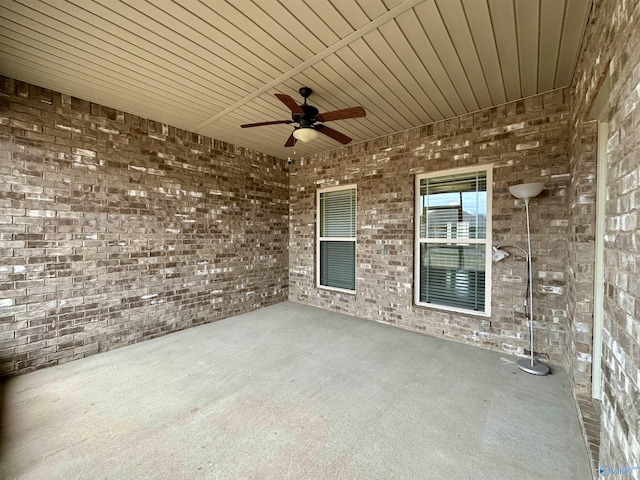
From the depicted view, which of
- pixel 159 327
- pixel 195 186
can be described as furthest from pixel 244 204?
pixel 159 327

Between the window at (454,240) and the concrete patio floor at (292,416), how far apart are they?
0.77 metres

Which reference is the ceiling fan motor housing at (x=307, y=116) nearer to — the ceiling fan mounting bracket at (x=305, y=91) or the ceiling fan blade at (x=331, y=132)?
the ceiling fan blade at (x=331, y=132)

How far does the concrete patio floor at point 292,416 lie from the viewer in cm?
171

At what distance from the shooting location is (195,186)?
170 inches

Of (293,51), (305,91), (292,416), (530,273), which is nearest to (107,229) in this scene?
(305,91)

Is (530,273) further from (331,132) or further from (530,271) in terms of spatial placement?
(331,132)

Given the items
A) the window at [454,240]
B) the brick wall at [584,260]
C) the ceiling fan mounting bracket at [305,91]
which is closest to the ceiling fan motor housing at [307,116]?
the ceiling fan mounting bracket at [305,91]

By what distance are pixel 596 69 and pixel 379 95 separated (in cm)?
188

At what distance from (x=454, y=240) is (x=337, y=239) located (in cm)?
213

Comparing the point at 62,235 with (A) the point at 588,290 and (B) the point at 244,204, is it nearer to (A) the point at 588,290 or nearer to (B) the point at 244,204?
(B) the point at 244,204

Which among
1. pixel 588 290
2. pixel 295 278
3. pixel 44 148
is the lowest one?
pixel 295 278

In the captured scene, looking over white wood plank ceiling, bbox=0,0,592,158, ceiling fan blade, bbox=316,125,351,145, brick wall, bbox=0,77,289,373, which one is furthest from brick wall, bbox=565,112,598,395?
brick wall, bbox=0,77,289,373

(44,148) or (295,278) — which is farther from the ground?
(44,148)

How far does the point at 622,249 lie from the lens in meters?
1.18
